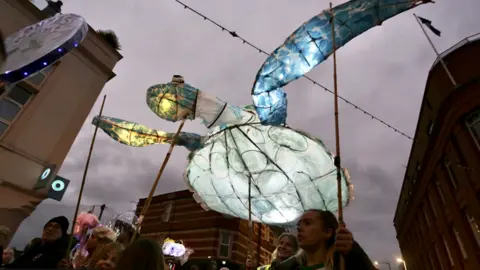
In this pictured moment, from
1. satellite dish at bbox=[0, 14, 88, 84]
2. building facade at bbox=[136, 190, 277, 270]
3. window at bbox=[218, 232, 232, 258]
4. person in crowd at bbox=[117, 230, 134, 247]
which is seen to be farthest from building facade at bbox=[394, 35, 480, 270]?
satellite dish at bbox=[0, 14, 88, 84]

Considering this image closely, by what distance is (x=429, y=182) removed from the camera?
17.8 m

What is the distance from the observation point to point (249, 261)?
3.30 metres

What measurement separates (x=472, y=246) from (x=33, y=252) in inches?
627

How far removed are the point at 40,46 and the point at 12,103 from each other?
6.21 metres

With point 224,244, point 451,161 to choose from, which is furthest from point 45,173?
point 451,161

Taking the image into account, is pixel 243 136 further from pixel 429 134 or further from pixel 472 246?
pixel 429 134

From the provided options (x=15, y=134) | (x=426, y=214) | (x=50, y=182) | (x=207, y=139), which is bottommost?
(x=207, y=139)

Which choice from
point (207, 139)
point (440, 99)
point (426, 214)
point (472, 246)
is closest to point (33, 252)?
point (207, 139)

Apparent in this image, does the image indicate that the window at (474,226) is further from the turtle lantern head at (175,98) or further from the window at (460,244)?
the turtle lantern head at (175,98)

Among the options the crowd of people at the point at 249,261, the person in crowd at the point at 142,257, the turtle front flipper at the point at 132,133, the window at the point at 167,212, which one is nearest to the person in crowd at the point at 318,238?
the crowd of people at the point at 249,261

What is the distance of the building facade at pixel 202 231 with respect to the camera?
20.3 meters

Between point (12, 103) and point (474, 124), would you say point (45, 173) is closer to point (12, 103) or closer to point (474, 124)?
point (12, 103)

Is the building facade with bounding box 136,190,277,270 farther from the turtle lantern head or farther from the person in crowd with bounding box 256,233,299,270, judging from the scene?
the person in crowd with bounding box 256,233,299,270

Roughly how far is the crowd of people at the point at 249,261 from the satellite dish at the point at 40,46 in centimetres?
164
